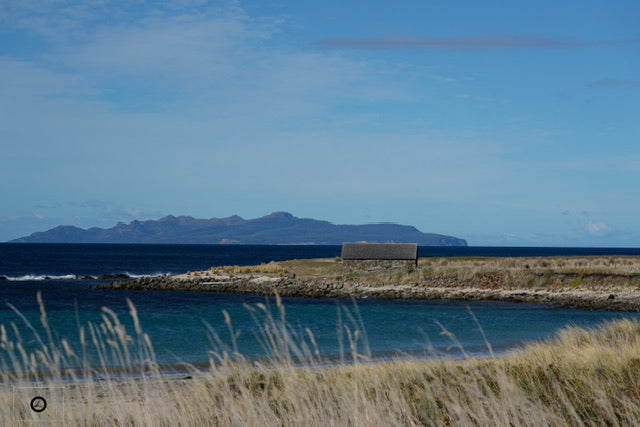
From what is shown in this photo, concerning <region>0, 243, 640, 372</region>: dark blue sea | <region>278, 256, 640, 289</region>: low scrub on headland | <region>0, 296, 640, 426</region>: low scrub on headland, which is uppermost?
<region>0, 296, 640, 426</region>: low scrub on headland

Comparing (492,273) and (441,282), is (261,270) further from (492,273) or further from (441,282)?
(492,273)

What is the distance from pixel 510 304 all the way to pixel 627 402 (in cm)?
3377

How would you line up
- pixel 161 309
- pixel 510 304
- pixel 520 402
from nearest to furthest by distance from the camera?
pixel 520 402 → pixel 161 309 → pixel 510 304

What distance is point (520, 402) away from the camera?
734 centimetres

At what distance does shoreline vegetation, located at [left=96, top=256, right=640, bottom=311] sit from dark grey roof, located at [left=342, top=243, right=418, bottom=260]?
2.22 feet

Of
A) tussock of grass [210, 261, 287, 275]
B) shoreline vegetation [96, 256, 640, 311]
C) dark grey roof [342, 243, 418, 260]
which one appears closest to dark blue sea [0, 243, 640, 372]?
shoreline vegetation [96, 256, 640, 311]

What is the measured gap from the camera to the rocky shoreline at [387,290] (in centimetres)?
3970

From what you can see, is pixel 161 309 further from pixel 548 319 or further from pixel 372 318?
pixel 548 319

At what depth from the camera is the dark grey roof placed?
193 feet

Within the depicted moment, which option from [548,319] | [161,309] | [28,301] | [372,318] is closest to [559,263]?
[548,319]

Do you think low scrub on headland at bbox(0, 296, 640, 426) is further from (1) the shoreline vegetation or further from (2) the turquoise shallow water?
(1) the shoreline vegetation

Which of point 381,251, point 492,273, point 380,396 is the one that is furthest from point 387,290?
point 380,396

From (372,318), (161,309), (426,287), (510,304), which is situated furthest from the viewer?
(426,287)

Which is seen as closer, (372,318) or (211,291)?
(372,318)
